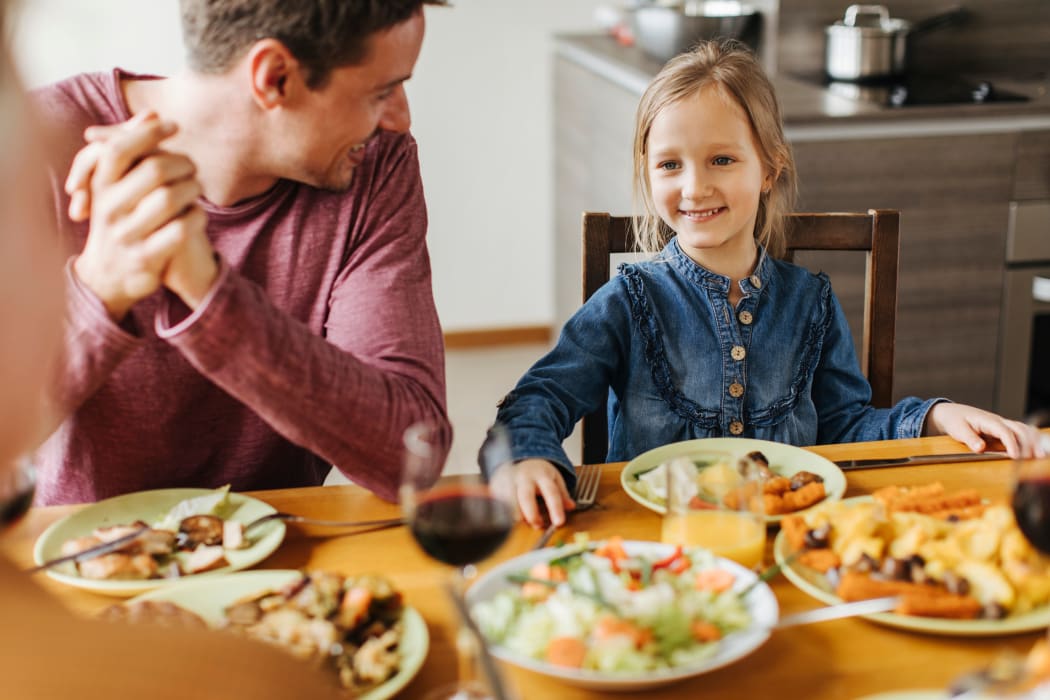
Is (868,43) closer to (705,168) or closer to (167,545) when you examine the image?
→ (705,168)

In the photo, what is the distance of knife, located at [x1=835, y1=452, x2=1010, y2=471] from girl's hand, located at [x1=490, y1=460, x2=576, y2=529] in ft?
1.19

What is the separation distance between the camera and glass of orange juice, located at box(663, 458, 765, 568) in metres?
1.14

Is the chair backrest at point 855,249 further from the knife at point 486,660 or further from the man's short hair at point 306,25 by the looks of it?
the knife at point 486,660

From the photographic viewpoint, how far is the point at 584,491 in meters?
1.35

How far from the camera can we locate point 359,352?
1.42m

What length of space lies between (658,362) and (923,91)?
161 centimetres

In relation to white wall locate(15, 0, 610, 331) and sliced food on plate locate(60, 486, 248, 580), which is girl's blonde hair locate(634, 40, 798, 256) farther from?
white wall locate(15, 0, 610, 331)

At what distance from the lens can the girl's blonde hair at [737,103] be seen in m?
1.75

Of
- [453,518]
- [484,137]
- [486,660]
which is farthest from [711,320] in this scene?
[484,137]

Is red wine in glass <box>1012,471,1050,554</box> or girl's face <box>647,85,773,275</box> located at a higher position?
girl's face <box>647,85,773,275</box>

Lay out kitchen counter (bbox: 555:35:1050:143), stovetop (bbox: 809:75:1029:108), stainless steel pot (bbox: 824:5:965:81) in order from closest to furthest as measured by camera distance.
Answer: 1. kitchen counter (bbox: 555:35:1050:143)
2. stovetop (bbox: 809:75:1029:108)
3. stainless steel pot (bbox: 824:5:965:81)

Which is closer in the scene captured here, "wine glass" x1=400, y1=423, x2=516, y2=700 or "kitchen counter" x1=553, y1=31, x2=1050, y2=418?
"wine glass" x1=400, y1=423, x2=516, y2=700

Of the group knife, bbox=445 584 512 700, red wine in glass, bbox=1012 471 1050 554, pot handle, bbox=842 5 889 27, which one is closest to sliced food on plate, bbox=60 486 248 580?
knife, bbox=445 584 512 700

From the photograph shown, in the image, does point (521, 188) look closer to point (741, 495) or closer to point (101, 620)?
point (741, 495)
